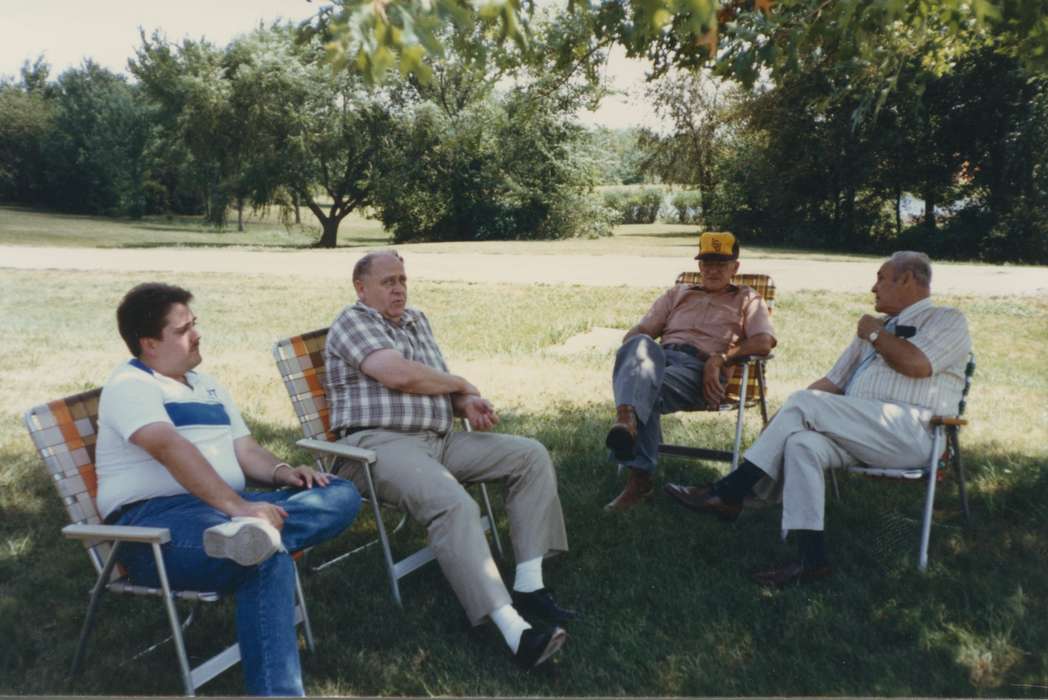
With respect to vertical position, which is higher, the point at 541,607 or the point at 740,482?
the point at 740,482

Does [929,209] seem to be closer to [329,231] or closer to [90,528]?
[329,231]

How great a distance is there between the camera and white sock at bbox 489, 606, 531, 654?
2721mm

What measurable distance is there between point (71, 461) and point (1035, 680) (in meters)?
3.08

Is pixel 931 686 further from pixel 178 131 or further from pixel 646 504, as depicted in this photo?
pixel 178 131

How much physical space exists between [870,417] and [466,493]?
5.59 ft

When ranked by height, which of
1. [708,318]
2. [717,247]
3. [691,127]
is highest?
[691,127]

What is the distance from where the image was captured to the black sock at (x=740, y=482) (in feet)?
12.1

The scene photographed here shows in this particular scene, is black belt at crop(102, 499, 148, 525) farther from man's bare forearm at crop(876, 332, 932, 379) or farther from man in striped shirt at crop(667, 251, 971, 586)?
man's bare forearm at crop(876, 332, 932, 379)

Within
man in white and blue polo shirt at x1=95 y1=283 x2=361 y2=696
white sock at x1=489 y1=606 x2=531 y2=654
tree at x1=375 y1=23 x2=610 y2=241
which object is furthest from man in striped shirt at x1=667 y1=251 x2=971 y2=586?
tree at x1=375 y1=23 x2=610 y2=241

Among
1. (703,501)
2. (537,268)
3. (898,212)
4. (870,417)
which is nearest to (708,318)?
(703,501)

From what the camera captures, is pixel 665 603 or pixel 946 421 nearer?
pixel 665 603

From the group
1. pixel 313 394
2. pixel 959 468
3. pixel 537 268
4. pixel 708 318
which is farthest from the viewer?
pixel 537 268

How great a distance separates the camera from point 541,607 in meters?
3.04

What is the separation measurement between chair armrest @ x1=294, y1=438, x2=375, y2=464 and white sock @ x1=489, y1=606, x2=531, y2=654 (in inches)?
27.6
